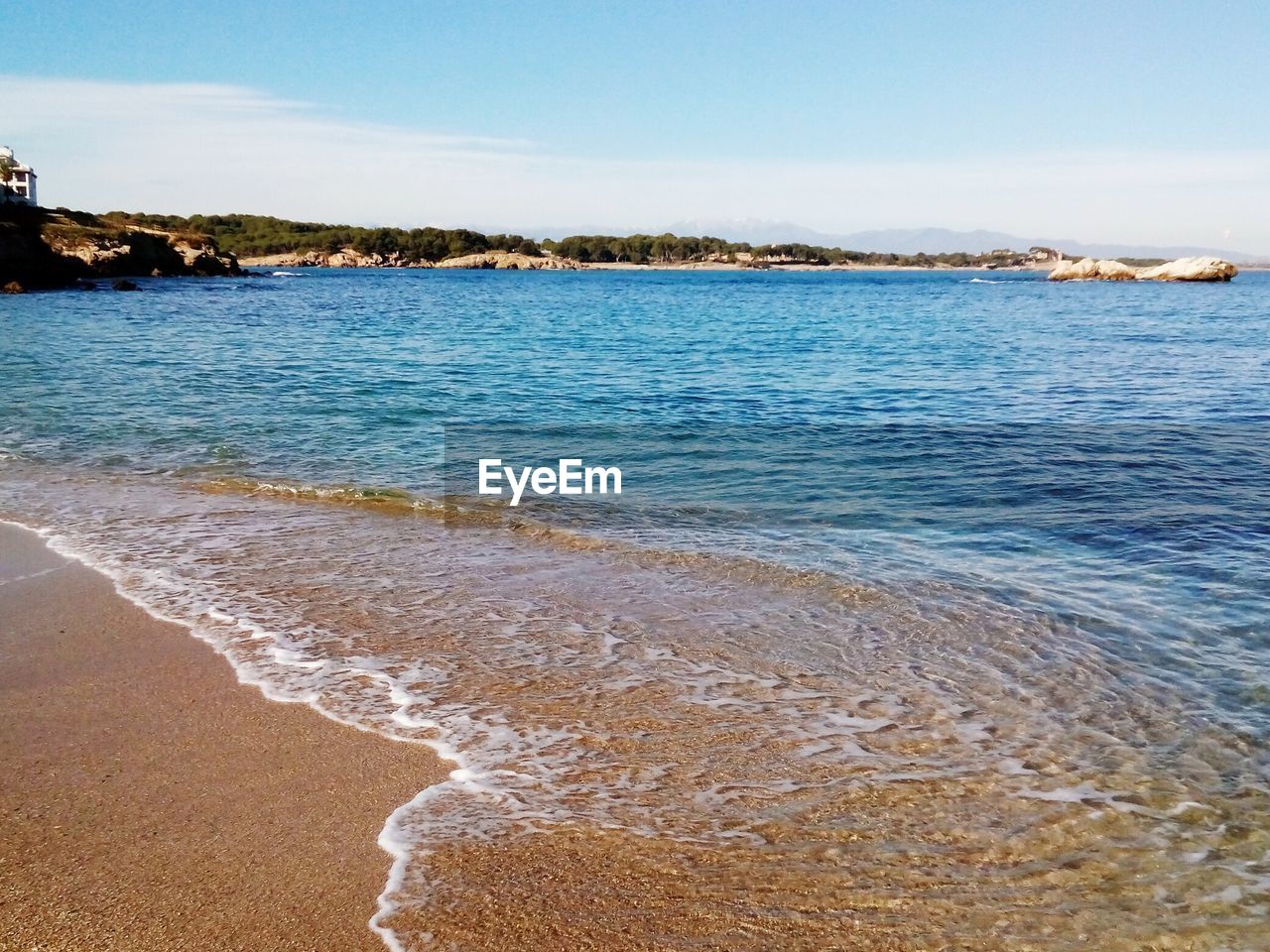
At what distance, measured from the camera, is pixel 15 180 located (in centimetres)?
10756

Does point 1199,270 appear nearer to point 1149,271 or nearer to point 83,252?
point 1149,271

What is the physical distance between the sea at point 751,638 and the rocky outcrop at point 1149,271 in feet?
401

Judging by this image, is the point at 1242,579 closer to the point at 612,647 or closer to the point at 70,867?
the point at 612,647

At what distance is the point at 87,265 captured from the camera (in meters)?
80.7

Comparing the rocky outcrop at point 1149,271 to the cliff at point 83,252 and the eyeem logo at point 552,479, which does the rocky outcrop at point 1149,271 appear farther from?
the eyeem logo at point 552,479

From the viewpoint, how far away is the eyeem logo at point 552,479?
1318cm

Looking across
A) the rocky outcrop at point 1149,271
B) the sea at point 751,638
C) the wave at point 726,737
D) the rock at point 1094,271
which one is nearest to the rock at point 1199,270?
the rocky outcrop at point 1149,271

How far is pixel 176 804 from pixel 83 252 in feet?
293

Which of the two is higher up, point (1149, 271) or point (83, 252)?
point (1149, 271)

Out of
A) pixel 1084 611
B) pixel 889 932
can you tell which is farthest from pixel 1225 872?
pixel 1084 611

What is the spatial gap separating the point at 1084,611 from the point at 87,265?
89301 millimetres

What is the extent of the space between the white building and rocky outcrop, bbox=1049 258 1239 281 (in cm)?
13192

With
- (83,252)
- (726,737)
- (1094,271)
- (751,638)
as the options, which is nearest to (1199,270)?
(1094,271)

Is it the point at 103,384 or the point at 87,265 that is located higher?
the point at 87,265
